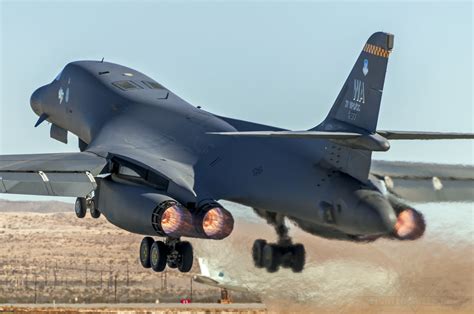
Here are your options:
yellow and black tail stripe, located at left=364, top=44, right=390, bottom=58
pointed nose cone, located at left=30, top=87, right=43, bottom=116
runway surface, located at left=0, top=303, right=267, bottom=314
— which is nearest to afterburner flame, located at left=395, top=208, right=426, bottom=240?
yellow and black tail stripe, located at left=364, top=44, right=390, bottom=58

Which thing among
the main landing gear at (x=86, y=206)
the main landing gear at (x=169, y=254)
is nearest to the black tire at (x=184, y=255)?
the main landing gear at (x=169, y=254)

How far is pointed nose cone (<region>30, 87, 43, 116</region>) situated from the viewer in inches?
2232

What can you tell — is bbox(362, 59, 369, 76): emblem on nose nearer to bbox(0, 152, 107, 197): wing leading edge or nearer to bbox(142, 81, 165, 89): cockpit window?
bbox(0, 152, 107, 197): wing leading edge

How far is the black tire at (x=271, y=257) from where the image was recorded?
45875 millimetres

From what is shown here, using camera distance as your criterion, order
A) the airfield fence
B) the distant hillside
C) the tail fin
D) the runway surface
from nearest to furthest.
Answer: the tail fin
the runway surface
the airfield fence
the distant hillside

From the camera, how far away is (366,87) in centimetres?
4181

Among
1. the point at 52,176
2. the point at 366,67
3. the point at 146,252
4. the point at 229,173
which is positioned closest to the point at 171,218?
the point at 229,173

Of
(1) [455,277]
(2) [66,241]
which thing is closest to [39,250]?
(2) [66,241]

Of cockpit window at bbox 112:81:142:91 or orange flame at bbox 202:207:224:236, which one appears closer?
orange flame at bbox 202:207:224:236

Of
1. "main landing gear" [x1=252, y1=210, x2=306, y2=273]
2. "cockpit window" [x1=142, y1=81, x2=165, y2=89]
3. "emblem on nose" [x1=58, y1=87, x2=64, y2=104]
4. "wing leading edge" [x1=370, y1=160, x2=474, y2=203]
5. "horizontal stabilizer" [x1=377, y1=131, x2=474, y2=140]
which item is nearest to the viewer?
"horizontal stabilizer" [x1=377, y1=131, x2=474, y2=140]

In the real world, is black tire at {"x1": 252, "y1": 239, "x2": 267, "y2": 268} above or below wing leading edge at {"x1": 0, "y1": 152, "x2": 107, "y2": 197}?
below

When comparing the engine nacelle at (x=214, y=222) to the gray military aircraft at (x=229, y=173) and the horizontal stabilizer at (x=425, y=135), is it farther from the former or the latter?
the horizontal stabilizer at (x=425, y=135)

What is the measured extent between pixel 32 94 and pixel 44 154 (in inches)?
331

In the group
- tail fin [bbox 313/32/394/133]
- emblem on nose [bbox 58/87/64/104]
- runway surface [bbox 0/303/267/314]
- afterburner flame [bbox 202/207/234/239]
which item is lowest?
runway surface [bbox 0/303/267/314]
